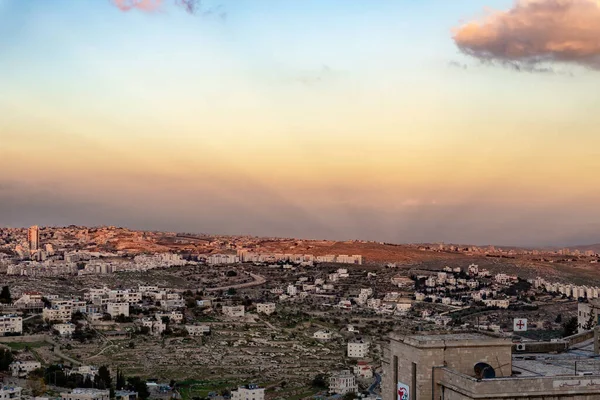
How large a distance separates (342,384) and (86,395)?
45.7ft

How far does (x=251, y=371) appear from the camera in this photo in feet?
163

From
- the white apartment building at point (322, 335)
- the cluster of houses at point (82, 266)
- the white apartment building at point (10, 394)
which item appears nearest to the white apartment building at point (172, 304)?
the white apartment building at point (322, 335)

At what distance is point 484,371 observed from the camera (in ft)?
33.5

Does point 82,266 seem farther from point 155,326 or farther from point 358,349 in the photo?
point 358,349

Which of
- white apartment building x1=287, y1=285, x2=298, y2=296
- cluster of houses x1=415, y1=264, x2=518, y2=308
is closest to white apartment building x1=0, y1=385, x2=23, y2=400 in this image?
white apartment building x1=287, y1=285, x2=298, y2=296

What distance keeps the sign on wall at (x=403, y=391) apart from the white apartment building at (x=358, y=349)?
151 ft

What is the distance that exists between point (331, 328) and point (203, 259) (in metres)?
77.0

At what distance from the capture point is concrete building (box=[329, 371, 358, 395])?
4325 cm

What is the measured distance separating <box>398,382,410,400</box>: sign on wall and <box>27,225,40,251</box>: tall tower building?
156318mm

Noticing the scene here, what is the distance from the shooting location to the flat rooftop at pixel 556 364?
10.5 meters

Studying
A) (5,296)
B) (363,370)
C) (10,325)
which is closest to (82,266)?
(5,296)

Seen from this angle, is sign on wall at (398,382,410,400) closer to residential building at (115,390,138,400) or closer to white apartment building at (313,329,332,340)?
residential building at (115,390,138,400)

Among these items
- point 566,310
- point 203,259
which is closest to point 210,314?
point 566,310

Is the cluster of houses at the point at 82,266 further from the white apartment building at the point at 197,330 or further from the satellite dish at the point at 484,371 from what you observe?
the satellite dish at the point at 484,371
